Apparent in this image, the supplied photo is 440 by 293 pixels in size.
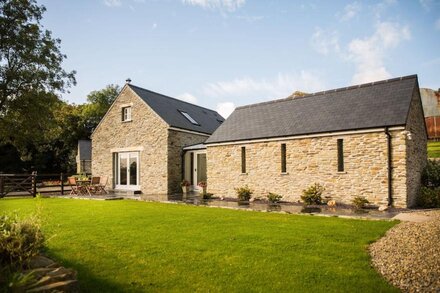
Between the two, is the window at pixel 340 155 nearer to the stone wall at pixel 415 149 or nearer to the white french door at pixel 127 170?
the stone wall at pixel 415 149

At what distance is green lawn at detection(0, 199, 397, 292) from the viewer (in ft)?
14.4

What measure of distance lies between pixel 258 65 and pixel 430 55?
29.4 ft

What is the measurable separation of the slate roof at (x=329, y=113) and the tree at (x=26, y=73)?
15.0 meters

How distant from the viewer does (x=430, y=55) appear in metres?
14.6

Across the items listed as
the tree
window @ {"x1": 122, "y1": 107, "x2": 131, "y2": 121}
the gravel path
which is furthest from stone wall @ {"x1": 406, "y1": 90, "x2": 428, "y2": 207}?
the tree

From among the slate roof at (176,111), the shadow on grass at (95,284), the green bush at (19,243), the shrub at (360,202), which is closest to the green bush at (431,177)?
the shrub at (360,202)

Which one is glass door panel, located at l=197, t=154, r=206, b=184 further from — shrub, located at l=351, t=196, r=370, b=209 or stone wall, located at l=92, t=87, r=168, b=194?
shrub, located at l=351, t=196, r=370, b=209

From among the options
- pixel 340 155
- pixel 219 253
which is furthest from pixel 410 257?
pixel 340 155

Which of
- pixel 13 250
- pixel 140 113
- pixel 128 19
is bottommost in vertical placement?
pixel 13 250

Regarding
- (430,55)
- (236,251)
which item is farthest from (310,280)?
(430,55)

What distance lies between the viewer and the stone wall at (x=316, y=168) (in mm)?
12047

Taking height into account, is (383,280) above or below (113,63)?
below

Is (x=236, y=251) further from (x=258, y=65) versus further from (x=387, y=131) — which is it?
(x=258, y=65)

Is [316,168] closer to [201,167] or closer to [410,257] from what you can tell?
[410,257]
